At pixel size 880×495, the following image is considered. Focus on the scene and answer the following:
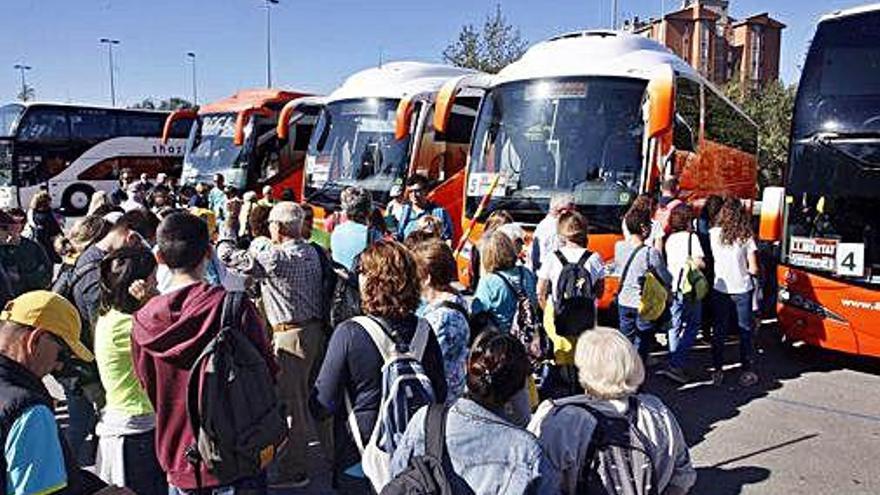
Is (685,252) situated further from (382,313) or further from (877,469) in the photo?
(382,313)

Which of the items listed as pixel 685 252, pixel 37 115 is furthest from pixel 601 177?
pixel 37 115

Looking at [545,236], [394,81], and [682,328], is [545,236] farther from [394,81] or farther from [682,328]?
[394,81]

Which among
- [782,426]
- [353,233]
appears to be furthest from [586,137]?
[782,426]

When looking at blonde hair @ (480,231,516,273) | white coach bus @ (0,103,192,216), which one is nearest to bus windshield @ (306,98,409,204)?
blonde hair @ (480,231,516,273)

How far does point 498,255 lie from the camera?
4852 millimetres

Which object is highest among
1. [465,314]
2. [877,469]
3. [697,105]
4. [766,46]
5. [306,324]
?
[766,46]

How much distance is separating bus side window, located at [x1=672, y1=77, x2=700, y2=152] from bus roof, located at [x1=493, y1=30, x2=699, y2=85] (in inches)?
9.1

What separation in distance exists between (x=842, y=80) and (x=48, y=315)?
7.63 meters

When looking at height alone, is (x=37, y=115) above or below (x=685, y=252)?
above

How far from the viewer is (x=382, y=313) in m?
3.28

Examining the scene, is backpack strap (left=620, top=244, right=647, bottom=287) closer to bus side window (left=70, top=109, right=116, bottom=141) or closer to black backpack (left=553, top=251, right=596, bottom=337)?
black backpack (left=553, top=251, right=596, bottom=337)

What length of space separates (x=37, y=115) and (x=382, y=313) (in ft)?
84.7

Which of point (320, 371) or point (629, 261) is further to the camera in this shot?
point (629, 261)

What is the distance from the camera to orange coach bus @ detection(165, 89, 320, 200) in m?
16.7
